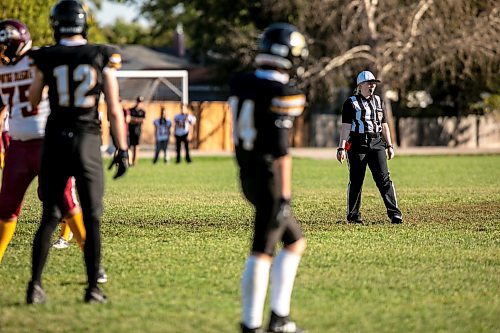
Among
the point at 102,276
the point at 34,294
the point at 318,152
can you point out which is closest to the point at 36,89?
the point at 34,294

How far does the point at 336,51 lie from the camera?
47.5m

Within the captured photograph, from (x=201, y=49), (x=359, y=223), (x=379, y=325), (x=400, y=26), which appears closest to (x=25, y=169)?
(x=379, y=325)

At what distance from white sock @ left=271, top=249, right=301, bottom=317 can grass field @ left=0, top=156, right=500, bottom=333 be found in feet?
1.02

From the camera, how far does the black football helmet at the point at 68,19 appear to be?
782 centimetres

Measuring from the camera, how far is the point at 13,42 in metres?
8.73

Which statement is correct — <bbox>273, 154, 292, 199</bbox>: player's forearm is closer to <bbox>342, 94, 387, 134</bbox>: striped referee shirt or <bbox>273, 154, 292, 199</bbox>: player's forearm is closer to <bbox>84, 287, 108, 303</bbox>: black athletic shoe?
<bbox>84, 287, 108, 303</bbox>: black athletic shoe

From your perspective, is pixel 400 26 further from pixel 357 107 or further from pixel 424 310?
pixel 424 310

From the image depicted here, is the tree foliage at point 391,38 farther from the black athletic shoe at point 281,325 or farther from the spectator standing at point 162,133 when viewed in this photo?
the black athletic shoe at point 281,325

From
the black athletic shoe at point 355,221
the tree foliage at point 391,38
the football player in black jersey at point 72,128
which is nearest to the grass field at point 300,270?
the black athletic shoe at point 355,221

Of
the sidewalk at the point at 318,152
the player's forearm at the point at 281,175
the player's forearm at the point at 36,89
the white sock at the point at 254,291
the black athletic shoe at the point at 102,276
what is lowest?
the sidewalk at the point at 318,152

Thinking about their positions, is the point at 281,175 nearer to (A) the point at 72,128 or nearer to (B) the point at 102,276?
(A) the point at 72,128

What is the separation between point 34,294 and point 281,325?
6.48 ft

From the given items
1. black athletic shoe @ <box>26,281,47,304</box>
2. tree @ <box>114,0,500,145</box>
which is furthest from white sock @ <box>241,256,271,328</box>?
tree @ <box>114,0,500,145</box>

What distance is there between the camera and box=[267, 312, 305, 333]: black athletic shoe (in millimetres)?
6746
